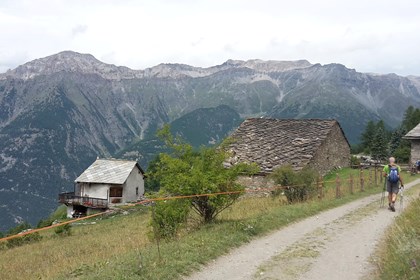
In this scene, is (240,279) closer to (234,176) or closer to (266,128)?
(234,176)

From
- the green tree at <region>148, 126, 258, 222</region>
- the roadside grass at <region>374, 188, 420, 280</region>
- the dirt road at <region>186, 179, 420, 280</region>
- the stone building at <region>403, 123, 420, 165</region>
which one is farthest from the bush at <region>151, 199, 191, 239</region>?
the stone building at <region>403, 123, 420, 165</region>

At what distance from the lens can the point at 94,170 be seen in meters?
62.4

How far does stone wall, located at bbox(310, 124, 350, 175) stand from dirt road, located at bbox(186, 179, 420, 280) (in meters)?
17.4

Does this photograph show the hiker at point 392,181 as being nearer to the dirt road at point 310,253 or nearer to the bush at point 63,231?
the dirt road at point 310,253

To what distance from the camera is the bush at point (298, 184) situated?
20344 millimetres

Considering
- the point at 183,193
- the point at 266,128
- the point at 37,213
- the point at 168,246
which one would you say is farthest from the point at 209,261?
the point at 37,213

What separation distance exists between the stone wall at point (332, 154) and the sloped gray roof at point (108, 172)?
32.3 meters

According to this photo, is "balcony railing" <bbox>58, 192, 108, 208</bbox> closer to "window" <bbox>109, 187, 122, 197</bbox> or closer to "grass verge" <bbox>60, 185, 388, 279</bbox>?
"window" <bbox>109, 187, 122, 197</bbox>

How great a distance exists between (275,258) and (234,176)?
4455mm

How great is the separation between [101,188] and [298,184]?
148ft

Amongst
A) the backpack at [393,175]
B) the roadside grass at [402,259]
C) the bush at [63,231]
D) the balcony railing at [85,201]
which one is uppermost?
the backpack at [393,175]

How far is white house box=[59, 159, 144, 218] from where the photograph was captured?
196ft

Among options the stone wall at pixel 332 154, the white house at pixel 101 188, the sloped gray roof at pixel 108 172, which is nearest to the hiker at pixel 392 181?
the stone wall at pixel 332 154

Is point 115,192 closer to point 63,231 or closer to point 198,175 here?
point 63,231
